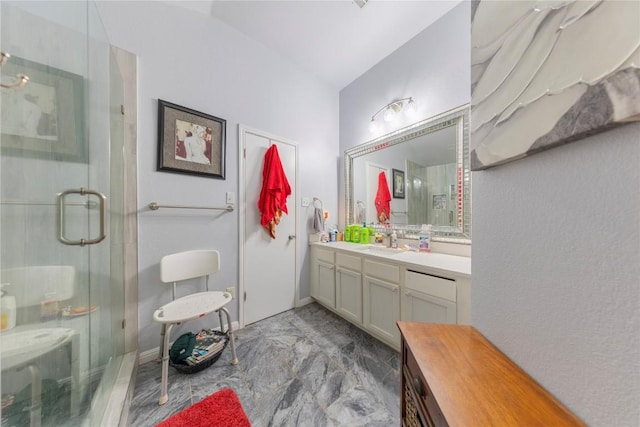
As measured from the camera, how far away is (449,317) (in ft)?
4.14

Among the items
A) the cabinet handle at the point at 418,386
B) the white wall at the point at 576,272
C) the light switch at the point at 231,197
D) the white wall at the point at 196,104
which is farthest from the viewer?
the light switch at the point at 231,197

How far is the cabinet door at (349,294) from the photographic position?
71.9 inches

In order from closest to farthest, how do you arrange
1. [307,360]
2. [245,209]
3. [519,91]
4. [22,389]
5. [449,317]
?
[519,91]
[22,389]
[449,317]
[307,360]
[245,209]

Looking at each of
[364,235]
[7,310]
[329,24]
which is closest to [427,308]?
[364,235]

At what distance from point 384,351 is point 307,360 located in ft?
1.97

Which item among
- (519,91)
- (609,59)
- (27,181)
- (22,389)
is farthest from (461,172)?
(22,389)

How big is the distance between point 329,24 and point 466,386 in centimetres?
250

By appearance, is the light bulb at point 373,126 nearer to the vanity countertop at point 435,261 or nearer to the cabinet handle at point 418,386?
the vanity countertop at point 435,261

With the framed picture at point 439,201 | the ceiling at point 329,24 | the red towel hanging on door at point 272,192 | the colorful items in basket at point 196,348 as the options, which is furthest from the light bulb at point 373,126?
the colorful items in basket at point 196,348

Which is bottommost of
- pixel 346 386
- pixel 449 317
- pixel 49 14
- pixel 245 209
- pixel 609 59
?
pixel 346 386

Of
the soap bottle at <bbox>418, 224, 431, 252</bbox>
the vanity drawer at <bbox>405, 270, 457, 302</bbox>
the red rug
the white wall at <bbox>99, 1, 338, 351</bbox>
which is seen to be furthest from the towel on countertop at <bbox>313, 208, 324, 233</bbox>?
the red rug

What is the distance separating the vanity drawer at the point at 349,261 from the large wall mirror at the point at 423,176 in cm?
59

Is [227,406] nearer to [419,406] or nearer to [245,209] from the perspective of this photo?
[419,406]

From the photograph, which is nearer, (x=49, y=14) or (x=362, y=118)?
(x=49, y=14)
